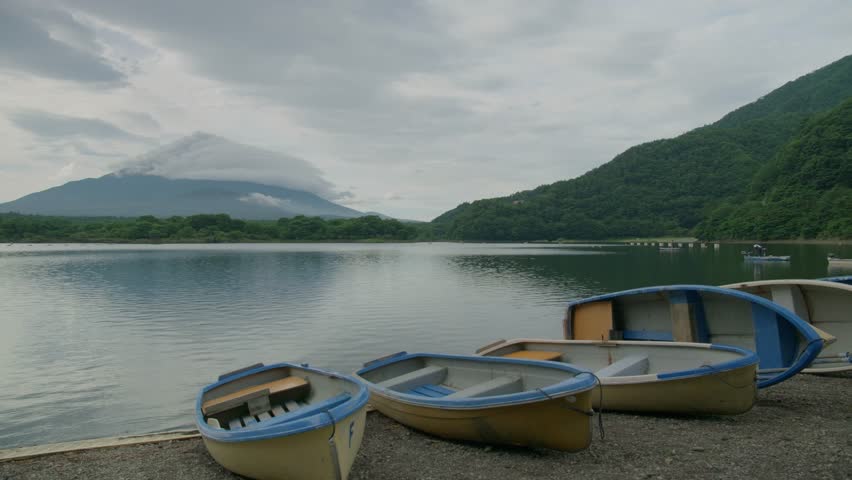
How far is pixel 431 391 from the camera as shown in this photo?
10.6 meters

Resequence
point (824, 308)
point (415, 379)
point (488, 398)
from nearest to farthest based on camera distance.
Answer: point (488, 398) < point (415, 379) < point (824, 308)

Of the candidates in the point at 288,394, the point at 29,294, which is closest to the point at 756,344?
the point at 288,394

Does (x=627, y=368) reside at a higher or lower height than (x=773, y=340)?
lower

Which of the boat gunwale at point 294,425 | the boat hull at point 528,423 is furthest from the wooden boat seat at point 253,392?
the boat hull at point 528,423

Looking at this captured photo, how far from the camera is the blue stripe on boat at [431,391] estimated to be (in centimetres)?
1040

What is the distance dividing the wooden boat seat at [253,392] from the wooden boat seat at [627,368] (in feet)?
18.8

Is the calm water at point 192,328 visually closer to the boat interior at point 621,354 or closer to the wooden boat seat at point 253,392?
the wooden boat seat at point 253,392

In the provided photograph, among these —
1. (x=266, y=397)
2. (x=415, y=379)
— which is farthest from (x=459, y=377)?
(x=266, y=397)

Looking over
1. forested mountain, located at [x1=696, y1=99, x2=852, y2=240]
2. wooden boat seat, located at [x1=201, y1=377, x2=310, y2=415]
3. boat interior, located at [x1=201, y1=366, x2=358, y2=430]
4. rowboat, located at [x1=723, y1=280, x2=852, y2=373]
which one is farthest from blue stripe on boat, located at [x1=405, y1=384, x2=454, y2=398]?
forested mountain, located at [x1=696, y1=99, x2=852, y2=240]

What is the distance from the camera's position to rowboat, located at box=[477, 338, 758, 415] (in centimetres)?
972

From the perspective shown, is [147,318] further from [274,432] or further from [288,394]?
[274,432]

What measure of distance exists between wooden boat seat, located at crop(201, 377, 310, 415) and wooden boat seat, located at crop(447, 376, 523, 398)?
2.80m

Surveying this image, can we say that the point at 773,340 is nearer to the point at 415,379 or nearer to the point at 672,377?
the point at 672,377

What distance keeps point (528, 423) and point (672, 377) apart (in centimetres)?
334
